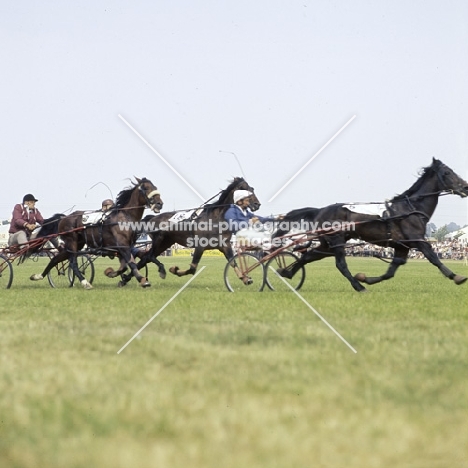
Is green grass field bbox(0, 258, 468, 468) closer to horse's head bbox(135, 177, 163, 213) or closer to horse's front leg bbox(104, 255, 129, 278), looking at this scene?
horse's head bbox(135, 177, 163, 213)

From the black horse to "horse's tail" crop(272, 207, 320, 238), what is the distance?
32 centimetres

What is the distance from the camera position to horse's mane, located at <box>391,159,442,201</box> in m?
13.7

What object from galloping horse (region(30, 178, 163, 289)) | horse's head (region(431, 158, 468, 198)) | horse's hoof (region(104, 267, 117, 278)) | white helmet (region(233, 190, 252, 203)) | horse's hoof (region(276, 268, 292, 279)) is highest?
horse's head (region(431, 158, 468, 198))

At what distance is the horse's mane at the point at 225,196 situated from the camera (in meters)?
14.9

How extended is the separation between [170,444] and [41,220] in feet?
44.7

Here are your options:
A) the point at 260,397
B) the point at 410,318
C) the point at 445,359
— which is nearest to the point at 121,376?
the point at 260,397

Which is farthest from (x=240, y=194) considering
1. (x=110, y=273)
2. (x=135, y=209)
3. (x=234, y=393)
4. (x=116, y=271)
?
(x=234, y=393)

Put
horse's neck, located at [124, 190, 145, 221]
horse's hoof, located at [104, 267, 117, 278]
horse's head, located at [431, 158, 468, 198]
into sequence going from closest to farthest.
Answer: horse's head, located at [431, 158, 468, 198] < horse's neck, located at [124, 190, 145, 221] < horse's hoof, located at [104, 267, 117, 278]

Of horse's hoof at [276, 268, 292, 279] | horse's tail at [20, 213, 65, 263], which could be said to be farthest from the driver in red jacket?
horse's hoof at [276, 268, 292, 279]

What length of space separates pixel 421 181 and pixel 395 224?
843 mm

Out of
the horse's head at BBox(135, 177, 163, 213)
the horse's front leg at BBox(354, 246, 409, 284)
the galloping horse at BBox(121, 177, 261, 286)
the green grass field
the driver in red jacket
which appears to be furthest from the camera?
the driver in red jacket

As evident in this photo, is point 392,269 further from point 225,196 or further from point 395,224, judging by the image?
point 225,196

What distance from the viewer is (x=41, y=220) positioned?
54.6 ft

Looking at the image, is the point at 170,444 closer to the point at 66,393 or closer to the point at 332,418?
the point at 332,418
